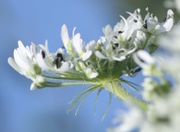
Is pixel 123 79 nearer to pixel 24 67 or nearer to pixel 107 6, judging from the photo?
pixel 24 67

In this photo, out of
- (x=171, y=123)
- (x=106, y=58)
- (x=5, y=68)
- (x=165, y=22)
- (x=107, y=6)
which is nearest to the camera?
(x=171, y=123)

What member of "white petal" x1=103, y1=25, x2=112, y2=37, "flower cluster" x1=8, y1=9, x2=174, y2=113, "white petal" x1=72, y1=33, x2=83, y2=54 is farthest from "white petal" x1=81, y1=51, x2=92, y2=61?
"white petal" x1=103, y1=25, x2=112, y2=37

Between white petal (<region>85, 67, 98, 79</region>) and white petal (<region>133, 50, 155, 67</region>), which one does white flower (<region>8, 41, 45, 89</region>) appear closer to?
white petal (<region>85, 67, 98, 79</region>)

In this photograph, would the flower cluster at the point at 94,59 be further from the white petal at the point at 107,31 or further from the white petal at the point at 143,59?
the white petal at the point at 143,59

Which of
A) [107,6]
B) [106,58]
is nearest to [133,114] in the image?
[106,58]

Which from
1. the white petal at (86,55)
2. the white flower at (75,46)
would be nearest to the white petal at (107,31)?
the white flower at (75,46)

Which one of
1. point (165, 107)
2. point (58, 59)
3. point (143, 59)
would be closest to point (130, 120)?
point (165, 107)

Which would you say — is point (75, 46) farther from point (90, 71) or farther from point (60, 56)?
point (90, 71)

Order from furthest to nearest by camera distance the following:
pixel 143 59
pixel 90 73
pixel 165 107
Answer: pixel 90 73 → pixel 143 59 → pixel 165 107
